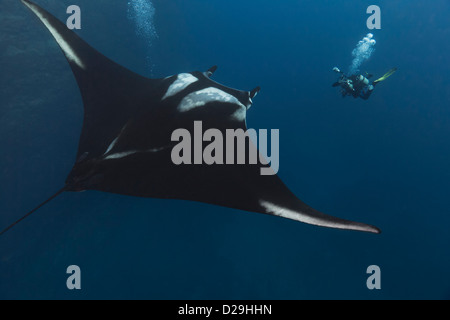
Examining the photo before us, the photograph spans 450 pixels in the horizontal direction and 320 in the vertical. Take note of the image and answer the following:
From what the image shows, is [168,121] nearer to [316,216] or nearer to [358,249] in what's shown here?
[316,216]

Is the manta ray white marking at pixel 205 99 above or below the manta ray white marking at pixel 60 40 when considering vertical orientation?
below

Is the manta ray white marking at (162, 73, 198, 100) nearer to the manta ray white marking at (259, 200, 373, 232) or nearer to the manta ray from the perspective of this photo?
the manta ray

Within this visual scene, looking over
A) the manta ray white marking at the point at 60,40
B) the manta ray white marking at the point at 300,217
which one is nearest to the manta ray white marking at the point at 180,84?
the manta ray white marking at the point at 60,40

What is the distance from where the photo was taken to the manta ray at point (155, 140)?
2043mm

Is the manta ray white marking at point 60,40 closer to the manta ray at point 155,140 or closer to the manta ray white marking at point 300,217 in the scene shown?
the manta ray at point 155,140

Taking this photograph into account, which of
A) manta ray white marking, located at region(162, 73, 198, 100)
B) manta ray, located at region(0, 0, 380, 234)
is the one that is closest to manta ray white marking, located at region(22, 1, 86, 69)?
manta ray, located at region(0, 0, 380, 234)

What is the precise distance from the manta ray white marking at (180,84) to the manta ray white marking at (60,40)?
1.00m

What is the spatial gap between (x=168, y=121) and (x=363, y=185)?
46.7ft

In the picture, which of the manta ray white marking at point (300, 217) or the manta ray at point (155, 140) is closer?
the manta ray white marking at point (300, 217)

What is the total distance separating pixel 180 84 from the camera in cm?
302

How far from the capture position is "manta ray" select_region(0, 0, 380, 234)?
204cm

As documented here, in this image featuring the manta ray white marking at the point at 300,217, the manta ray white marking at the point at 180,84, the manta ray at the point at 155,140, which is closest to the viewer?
the manta ray white marking at the point at 300,217

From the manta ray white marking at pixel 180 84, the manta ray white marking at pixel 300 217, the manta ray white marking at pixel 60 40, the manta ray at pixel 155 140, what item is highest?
the manta ray white marking at pixel 60 40

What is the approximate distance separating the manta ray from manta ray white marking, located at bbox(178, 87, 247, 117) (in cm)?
1
